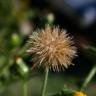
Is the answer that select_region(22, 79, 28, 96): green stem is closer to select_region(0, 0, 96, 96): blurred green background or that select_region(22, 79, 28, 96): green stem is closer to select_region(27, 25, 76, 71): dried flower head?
select_region(0, 0, 96, 96): blurred green background

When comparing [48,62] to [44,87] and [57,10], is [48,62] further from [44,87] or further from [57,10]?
[57,10]

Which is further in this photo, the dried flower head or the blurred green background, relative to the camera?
the blurred green background

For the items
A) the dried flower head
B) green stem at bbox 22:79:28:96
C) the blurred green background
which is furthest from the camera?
the blurred green background

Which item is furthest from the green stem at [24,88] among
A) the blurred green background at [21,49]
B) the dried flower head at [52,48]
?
the dried flower head at [52,48]

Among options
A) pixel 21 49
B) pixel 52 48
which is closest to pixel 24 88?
pixel 21 49

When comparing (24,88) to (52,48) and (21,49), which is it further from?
(52,48)

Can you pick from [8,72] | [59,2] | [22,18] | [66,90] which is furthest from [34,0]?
[66,90]

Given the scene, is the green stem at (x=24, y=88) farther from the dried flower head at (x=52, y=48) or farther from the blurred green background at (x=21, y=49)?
the dried flower head at (x=52, y=48)

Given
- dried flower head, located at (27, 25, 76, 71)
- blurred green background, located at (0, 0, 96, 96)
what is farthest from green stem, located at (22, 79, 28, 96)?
dried flower head, located at (27, 25, 76, 71)

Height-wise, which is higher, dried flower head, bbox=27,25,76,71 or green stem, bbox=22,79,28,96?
dried flower head, bbox=27,25,76,71
